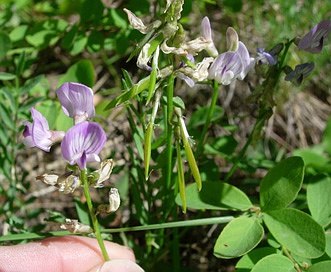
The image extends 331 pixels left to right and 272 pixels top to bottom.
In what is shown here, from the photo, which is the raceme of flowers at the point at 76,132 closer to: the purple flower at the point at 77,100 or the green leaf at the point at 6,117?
the purple flower at the point at 77,100

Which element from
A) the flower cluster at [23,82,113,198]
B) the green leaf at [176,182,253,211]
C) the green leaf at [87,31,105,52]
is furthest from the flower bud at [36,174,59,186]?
the green leaf at [87,31,105,52]

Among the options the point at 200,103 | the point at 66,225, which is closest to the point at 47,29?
the point at 200,103

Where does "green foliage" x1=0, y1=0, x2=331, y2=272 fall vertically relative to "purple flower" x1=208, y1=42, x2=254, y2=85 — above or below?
below

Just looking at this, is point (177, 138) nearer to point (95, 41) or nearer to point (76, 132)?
point (76, 132)

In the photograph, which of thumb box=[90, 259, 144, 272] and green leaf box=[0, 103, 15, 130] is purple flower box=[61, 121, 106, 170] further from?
green leaf box=[0, 103, 15, 130]

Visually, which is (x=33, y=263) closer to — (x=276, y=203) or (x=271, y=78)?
(x=276, y=203)

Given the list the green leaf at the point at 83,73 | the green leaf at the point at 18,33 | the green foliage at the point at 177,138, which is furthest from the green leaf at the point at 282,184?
the green leaf at the point at 18,33
